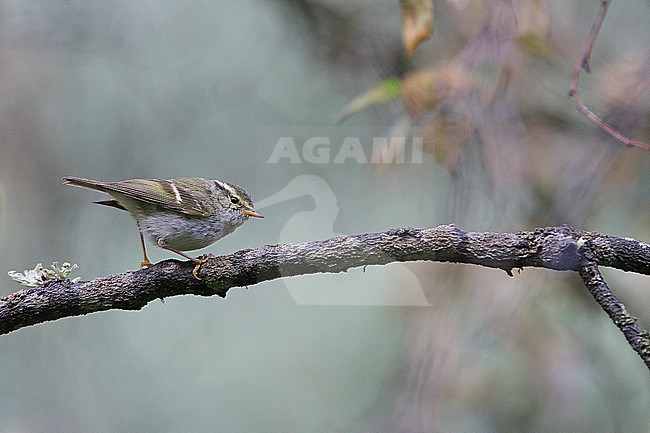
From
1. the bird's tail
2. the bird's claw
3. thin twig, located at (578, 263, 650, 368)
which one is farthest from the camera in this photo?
the bird's tail

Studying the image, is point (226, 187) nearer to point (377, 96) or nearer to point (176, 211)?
point (176, 211)

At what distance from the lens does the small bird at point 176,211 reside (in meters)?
1.48

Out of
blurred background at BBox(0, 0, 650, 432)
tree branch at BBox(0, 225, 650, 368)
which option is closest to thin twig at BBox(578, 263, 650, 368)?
tree branch at BBox(0, 225, 650, 368)

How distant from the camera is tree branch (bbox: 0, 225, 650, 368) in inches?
42.1

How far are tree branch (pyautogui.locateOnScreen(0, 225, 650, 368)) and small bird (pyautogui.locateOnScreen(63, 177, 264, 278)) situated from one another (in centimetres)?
23

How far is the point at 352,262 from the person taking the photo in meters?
1.11

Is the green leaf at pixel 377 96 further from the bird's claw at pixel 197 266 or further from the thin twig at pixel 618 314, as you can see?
the thin twig at pixel 618 314

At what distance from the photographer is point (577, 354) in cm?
205

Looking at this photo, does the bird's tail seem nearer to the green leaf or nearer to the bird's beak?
the bird's beak

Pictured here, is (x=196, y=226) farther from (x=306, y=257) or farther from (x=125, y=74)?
(x=125, y=74)

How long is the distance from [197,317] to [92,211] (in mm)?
534

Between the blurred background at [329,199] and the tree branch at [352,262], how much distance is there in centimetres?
31

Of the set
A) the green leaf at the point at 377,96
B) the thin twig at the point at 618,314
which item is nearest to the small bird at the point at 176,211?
the green leaf at the point at 377,96

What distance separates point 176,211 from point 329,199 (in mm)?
453
